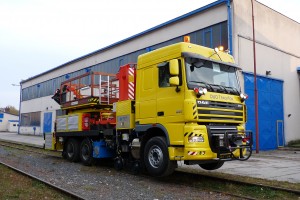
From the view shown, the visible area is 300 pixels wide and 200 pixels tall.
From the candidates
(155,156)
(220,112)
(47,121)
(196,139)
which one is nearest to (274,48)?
(220,112)

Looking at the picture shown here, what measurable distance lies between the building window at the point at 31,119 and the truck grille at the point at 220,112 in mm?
39852

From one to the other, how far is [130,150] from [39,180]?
8.72 ft

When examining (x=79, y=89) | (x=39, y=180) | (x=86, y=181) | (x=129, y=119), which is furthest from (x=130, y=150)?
(x=79, y=89)

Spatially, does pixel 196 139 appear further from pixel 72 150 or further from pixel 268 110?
pixel 268 110

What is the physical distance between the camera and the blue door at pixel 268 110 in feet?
65.6

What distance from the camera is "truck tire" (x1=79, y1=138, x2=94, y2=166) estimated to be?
1183 cm

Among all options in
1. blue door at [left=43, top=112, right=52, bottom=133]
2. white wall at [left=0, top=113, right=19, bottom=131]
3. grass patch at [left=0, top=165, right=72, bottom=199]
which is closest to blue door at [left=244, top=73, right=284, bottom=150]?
grass patch at [left=0, top=165, right=72, bottom=199]

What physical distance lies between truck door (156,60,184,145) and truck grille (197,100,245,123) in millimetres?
477

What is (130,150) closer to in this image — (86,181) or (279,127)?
(86,181)

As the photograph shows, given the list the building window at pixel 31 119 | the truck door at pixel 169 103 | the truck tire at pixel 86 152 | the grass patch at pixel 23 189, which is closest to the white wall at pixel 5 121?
the building window at pixel 31 119

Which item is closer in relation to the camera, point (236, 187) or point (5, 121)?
point (236, 187)

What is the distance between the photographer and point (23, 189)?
Result: 776 centimetres

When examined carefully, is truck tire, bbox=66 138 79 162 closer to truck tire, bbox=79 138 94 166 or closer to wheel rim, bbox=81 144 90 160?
truck tire, bbox=79 138 94 166

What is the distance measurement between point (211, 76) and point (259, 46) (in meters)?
14.1
